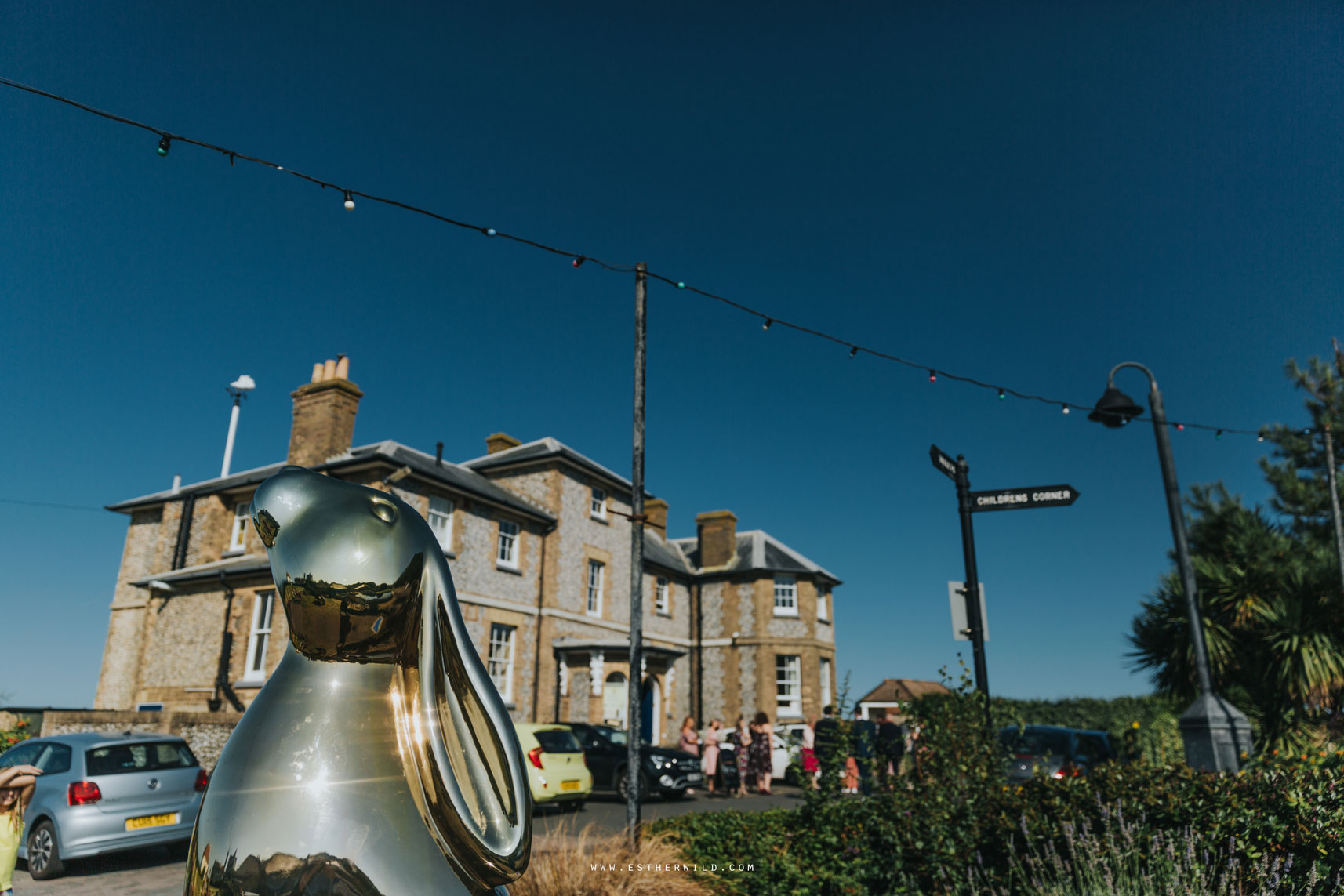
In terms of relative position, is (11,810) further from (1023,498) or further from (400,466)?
(400,466)

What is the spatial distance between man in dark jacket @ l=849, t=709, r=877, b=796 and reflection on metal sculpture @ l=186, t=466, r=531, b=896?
17.8 feet

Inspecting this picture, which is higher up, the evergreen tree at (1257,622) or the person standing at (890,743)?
the evergreen tree at (1257,622)

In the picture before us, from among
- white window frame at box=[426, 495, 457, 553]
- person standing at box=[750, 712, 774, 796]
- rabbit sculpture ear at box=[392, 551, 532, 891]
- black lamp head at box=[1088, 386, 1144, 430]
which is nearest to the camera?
rabbit sculpture ear at box=[392, 551, 532, 891]

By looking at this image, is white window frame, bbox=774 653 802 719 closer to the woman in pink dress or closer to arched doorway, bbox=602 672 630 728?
arched doorway, bbox=602 672 630 728

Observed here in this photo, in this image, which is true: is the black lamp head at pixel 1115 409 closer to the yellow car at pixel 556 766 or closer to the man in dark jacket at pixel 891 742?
the man in dark jacket at pixel 891 742

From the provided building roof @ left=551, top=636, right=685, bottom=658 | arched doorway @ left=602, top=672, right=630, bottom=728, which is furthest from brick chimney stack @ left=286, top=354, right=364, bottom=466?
arched doorway @ left=602, top=672, right=630, bottom=728

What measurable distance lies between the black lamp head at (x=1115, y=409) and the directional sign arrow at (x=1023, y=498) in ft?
4.03

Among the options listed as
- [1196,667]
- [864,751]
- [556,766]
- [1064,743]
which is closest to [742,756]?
[556,766]

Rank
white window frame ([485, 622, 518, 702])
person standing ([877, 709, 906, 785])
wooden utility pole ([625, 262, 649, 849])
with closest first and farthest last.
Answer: wooden utility pole ([625, 262, 649, 849]) → person standing ([877, 709, 906, 785]) → white window frame ([485, 622, 518, 702])

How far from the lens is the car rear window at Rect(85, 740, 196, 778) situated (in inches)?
316

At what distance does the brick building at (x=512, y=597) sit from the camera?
718 inches

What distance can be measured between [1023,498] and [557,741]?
8.88 m

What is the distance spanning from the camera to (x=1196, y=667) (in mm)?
8016

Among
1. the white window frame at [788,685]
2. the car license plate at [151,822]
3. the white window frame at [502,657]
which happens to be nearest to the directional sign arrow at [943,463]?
the car license plate at [151,822]
